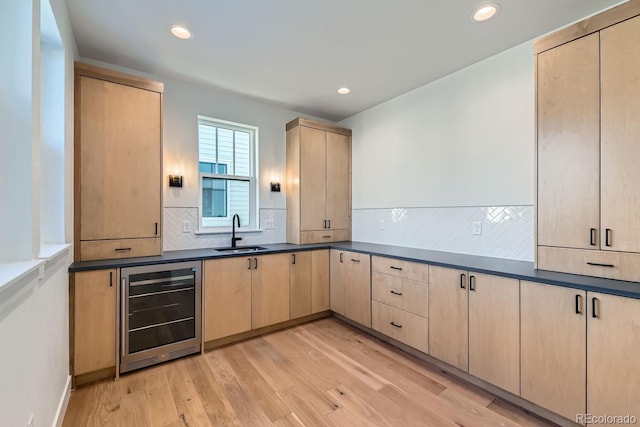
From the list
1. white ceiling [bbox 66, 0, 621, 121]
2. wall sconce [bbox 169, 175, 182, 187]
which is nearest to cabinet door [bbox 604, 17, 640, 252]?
white ceiling [bbox 66, 0, 621, 121]

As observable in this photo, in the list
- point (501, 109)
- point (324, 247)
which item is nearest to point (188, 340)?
point (324, 247)

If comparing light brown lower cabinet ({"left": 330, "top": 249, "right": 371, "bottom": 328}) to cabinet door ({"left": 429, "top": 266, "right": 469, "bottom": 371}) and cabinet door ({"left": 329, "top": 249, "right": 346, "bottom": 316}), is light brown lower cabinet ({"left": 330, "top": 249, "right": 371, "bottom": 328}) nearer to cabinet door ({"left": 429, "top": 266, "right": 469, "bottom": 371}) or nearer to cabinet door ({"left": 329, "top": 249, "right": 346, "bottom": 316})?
cabinet door ({"left": 329, "top": 249, "right": 346, "bottom": 316})

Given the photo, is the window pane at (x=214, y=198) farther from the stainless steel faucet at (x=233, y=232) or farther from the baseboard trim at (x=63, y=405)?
the baseboard trim at (x=63, y=405)

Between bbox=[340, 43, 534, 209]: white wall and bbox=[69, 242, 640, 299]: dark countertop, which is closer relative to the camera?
bbox=[69, 242, 640, 299]: dark countertop

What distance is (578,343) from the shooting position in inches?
64.6

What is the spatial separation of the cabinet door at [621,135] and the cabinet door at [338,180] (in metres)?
2.75

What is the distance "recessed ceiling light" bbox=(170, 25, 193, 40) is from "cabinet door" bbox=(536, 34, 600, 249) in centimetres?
267

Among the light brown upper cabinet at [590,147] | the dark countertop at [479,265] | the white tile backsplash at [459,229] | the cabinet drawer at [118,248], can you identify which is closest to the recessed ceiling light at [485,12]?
the light brown upper cabinet at [590,147]

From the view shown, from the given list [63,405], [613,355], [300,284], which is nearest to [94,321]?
[63,405]

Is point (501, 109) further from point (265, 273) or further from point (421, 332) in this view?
point (265, 273)

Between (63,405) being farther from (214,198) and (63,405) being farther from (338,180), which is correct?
(338,180)

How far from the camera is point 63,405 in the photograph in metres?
1.83

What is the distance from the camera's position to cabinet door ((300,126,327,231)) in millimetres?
3734

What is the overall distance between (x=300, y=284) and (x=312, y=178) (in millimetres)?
1417
